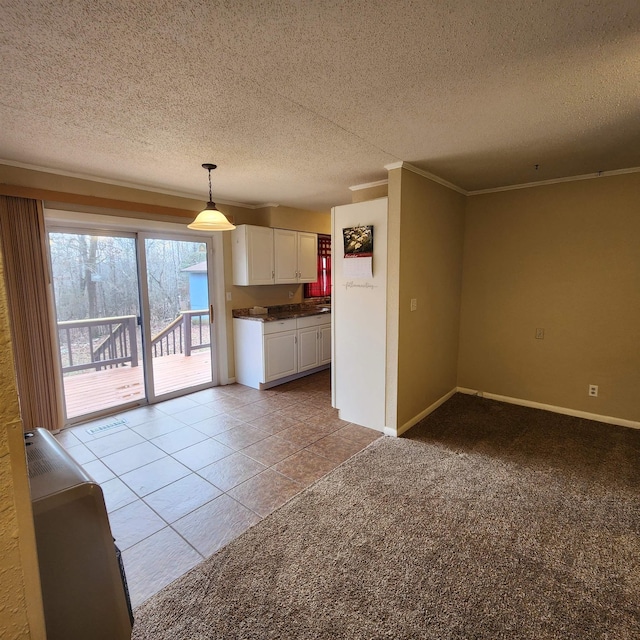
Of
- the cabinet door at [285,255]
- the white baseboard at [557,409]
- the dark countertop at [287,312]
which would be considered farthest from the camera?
the cabinet door at [285,255]

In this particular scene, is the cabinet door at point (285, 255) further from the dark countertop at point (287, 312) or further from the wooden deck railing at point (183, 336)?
the wooden deck railing at point (183, 336)

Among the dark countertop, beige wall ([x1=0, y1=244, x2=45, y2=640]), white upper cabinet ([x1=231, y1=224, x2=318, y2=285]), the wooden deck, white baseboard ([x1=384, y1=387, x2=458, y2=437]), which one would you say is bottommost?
white baseboard ([x1=384, y1=387, x2=458, y2=437])

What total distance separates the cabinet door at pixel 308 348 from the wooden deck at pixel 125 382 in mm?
1252

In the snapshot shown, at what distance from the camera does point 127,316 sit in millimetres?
4059

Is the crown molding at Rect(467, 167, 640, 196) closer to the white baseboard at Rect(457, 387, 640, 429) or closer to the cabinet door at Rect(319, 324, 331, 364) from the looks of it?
the white baseboard at Rect(457, 387, 640, 429)

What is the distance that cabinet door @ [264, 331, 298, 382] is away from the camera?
4766mm

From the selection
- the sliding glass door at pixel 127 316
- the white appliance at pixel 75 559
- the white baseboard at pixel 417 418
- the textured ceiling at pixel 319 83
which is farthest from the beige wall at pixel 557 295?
the white appliance at pixel 75 559

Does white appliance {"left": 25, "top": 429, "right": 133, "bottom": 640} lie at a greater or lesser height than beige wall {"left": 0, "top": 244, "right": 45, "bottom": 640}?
lesser

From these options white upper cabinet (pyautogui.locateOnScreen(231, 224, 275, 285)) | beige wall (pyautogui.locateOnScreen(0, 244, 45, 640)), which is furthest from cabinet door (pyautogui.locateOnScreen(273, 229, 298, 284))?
beige wall (pyautogui.locateOnScreen(0, 244, 45, 640))

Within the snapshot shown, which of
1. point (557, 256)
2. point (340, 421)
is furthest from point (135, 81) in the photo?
point (557, 256)

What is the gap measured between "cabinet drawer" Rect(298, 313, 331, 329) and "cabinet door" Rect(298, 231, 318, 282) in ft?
2.10

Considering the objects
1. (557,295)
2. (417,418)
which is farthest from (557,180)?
(417,418)

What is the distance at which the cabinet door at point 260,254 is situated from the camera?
4.80 metres

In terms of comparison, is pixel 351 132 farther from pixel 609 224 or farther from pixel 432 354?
pixel 609 224
